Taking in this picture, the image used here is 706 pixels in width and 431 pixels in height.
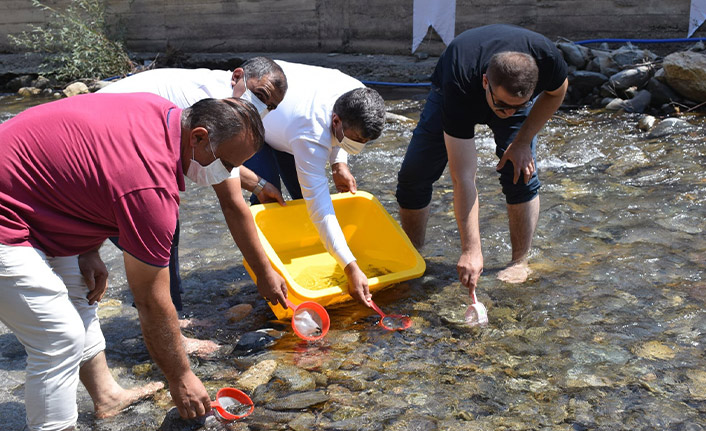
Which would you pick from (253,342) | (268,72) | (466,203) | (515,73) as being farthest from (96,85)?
(515,73)

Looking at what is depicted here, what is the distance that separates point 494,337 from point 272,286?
1097mm

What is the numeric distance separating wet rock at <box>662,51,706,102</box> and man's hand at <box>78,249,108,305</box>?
6.46 m

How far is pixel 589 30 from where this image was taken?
8297 millimetres

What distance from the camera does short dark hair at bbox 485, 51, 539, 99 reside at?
9.27 ft

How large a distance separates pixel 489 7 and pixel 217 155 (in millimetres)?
7397

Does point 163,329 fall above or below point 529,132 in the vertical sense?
below

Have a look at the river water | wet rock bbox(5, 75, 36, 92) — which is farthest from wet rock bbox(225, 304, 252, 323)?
wet rock bbox(5, 75, 36, 92)

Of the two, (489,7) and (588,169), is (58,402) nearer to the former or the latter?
(588,169)

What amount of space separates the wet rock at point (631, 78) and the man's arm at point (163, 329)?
651cm

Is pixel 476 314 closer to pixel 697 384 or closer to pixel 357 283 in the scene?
pixel 357 283

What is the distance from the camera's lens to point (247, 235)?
275 cm

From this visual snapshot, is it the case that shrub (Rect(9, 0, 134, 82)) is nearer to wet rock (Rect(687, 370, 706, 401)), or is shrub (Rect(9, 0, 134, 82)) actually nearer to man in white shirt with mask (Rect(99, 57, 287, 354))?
man in white shirt with mask (Rect(99, 57, 287, 354))

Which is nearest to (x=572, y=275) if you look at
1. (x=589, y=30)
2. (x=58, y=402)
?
(x=58, y=402)

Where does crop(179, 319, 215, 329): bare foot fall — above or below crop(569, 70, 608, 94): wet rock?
below
